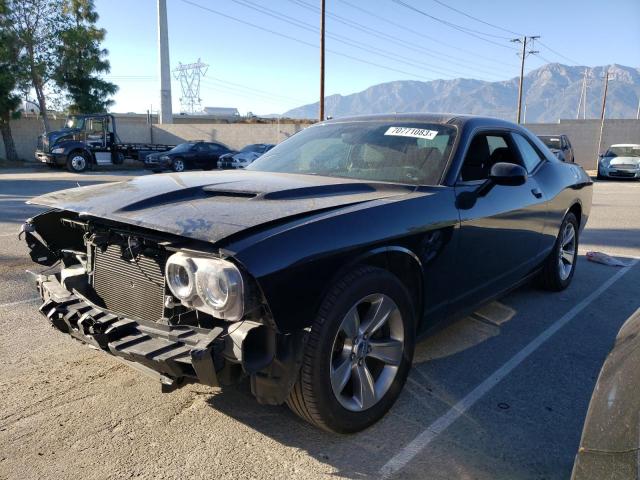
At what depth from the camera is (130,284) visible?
2.64 m

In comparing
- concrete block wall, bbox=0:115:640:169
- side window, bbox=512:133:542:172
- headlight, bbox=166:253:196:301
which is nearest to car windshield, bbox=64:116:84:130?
concrete block wall, bbox=0:115:640:169

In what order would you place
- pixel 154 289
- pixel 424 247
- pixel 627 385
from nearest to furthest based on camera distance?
1. pixel 627 385
2. pixel 154 289
3. pixel 424 247

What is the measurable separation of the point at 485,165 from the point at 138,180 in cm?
254

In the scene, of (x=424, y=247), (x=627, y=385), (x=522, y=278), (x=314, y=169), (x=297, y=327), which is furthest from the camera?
(x=522, y=278)

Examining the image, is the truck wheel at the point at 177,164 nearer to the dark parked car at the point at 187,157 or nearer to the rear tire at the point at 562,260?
the dark parked car at the point at 187,157

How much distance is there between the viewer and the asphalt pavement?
2393mm

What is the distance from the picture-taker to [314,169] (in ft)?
12.5

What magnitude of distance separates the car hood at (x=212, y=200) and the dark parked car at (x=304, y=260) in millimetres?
13

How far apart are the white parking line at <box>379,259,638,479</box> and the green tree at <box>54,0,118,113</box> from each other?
29.5 meters

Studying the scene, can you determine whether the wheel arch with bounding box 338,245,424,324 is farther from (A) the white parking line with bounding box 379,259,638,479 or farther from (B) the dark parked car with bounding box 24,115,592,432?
(A) the white parking line with bounding box 379,259,638,479

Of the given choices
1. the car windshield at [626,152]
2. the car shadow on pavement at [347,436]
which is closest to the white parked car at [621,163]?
the car windshield at [626,152]

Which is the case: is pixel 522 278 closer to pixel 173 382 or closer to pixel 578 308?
pixel 578 308

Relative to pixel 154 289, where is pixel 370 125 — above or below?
above

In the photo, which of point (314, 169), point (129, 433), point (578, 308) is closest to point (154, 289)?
point (129, 433)
